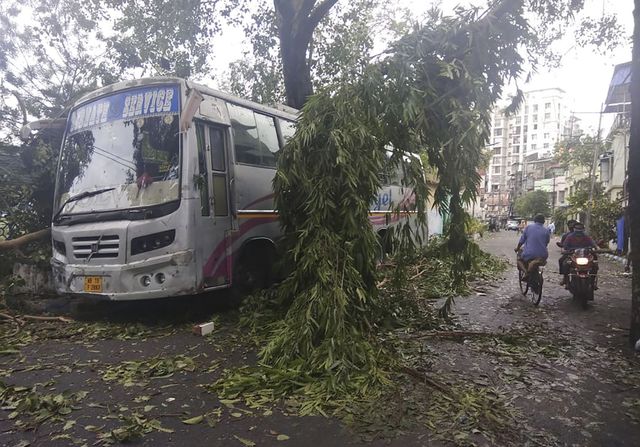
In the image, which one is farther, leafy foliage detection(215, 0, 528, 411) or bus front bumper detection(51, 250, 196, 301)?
bus front bumper detection(51, 250, 196, 301)

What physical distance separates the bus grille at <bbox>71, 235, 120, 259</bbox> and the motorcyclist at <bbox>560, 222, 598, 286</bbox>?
731cm

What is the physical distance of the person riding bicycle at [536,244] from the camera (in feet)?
26.9

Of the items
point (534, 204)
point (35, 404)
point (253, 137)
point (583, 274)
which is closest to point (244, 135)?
point (253, 137)

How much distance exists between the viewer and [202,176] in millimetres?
5758

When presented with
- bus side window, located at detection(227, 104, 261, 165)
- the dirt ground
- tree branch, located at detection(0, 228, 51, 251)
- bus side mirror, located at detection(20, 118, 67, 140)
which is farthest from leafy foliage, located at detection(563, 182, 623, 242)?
tree branch, located at detection(0, 228, 51, 251)

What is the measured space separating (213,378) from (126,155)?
306 cm

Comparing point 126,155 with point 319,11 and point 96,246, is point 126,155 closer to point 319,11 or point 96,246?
point 96,246

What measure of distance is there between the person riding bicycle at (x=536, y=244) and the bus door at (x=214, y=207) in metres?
5.35

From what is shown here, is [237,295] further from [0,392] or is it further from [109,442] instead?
[109,442]

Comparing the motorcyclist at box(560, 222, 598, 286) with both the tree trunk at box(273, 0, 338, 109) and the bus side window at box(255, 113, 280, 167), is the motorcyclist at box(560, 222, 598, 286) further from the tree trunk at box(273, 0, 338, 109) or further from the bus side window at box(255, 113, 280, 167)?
the tree trunk at box(273, 0, 338, 109)

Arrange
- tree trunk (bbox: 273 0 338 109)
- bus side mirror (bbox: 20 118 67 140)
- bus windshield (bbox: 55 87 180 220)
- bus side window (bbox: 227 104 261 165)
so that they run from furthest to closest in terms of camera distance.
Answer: tree trunk (bbox: 273 0 338 109) < bus side mirror (bbox: 20 118 67 140) < bus side window (bbox: 227 104 261 165) < bus windshield (bbox: 55 87 180 220)

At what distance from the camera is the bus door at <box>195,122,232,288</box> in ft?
18.9

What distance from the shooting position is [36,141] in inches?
310

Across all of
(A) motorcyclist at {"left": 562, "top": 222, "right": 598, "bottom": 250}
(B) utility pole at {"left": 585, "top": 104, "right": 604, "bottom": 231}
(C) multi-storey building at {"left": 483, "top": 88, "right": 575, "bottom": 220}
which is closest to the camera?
(A) motorcyclist at {"left": 562, "top": 222, "right": 598, "bottom": 250}
